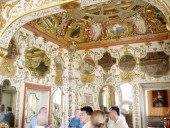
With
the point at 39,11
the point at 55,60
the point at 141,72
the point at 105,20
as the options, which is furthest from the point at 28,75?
the point at 141,72

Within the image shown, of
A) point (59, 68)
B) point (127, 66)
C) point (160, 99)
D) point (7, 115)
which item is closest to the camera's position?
A: point (7, 115)

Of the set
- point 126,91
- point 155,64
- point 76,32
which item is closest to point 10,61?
point 76,32

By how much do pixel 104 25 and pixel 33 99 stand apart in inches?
172

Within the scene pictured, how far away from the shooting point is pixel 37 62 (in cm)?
845

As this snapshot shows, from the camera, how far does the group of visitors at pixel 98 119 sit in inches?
141

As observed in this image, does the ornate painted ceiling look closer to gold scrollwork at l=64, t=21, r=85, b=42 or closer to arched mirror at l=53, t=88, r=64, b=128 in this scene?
gold scrollwork at l=64, t=21, r=85, b=42

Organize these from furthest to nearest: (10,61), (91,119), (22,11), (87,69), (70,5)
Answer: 1. (87,69)
2. (10,61)
3. (22,11)
4. (70,5)
5. (91,119)

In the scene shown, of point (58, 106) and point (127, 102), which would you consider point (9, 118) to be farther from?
point (127, 102)

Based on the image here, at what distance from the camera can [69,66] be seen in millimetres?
10492

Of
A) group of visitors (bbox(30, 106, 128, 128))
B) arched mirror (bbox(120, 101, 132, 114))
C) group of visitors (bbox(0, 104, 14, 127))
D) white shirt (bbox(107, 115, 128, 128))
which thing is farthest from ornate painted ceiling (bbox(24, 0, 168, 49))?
white shirt (bbox(107, 115, 128, 128))

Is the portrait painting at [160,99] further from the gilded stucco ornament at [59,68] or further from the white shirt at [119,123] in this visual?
the white shirt at [119,123]

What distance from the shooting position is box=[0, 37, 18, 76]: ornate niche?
6.96 metres

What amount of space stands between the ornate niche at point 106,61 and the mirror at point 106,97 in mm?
820

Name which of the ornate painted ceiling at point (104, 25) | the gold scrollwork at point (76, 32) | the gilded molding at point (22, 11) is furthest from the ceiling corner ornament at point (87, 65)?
the gilded molding at point (22, 11)
